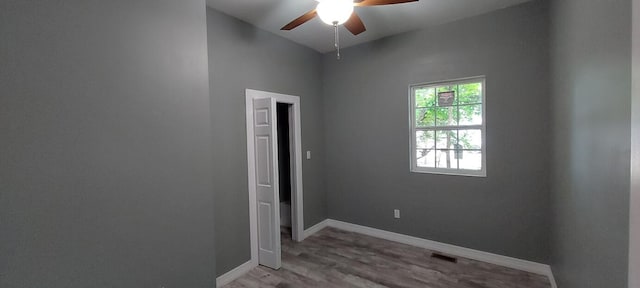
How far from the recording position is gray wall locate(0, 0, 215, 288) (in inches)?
43.5

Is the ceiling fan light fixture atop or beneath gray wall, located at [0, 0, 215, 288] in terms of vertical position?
atop

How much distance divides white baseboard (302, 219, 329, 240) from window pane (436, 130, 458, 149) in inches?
82.2

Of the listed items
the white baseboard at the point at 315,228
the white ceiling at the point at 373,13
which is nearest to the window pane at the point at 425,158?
the white ceiling at the point at 373,13

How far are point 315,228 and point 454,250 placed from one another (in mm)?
1899

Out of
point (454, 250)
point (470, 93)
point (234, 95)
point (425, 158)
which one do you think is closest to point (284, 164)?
point (234, 95)

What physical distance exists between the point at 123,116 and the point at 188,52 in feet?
2.05

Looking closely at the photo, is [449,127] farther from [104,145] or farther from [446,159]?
[104,145]

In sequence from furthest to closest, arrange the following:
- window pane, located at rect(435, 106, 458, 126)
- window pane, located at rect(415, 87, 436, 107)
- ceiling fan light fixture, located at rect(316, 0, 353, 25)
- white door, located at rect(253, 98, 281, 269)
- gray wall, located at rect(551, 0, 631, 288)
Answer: window pane, located at rect(415, 87, 436, 107)
window pane, located at rect(435, 106, 458, 126)
white door, located at rect(253, 98, 281, 269)
ceiling fan light fixture, located at rect(316, 0, 353, 25)
gray wall, located at rect(551, 0, 631, 288)

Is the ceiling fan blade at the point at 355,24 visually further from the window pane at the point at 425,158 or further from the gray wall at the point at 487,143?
the window pane at the point at 425,158

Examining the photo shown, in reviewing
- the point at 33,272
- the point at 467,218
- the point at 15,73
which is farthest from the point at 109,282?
the point at 467,218

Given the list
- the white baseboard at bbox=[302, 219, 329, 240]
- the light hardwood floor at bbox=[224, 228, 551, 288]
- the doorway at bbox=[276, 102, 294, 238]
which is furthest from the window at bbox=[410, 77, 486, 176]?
the doorway at bbox=[276, 102, 294, 238]

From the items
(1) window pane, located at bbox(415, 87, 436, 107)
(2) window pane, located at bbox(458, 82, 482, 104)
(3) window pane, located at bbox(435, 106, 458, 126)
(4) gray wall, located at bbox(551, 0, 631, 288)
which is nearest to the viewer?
(4) gray wall, located at bbox(551, 0, 631, 288)

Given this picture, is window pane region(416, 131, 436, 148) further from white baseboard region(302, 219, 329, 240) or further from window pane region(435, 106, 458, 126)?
white baseboard region(302, 219, 329, 240)

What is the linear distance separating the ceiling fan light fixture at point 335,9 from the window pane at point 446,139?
2.09 meters
